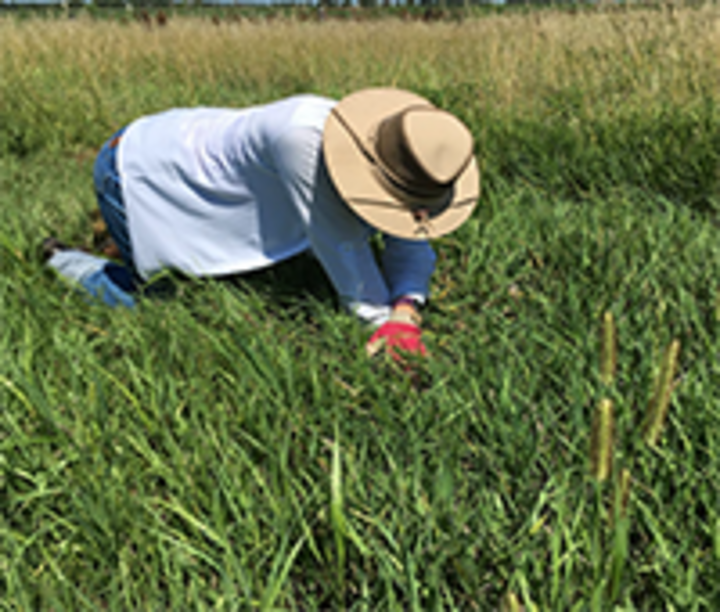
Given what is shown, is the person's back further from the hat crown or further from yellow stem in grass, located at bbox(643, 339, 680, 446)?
yellow stem in grass, located at bbox(643, 339, 680, 446)

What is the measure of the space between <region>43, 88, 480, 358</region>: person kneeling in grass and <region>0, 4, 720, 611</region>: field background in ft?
0.43

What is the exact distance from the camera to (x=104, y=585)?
3.96ft

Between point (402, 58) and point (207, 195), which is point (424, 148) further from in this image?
point (402, 58)

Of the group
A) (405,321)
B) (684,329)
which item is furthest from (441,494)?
(684,329)

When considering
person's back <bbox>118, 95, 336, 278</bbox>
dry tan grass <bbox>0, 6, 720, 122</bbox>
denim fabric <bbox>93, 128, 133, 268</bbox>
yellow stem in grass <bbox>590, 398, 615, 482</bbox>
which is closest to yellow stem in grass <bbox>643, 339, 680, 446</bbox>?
yellow stem in grass <bbox>590, 398, 615, 482</bbox>

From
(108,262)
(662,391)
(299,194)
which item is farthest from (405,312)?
(108,262)

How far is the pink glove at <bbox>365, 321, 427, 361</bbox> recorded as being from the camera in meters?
1.71

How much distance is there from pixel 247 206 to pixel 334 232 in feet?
1.17

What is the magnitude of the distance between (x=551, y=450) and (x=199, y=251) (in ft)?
4.20

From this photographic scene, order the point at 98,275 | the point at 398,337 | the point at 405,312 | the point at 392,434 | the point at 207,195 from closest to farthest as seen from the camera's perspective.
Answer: the point at 392,434 < the point at 398,337 < the point at 405,312 < the point at 207,195 < the point at 98,275

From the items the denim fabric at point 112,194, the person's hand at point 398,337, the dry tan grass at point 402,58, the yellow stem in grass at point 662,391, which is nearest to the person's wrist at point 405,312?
the person's hand at point 398,337

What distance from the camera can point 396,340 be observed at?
175 cm

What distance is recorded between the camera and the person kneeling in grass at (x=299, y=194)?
1635 millimetres

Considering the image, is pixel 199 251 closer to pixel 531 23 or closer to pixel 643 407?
pixel 643 407
